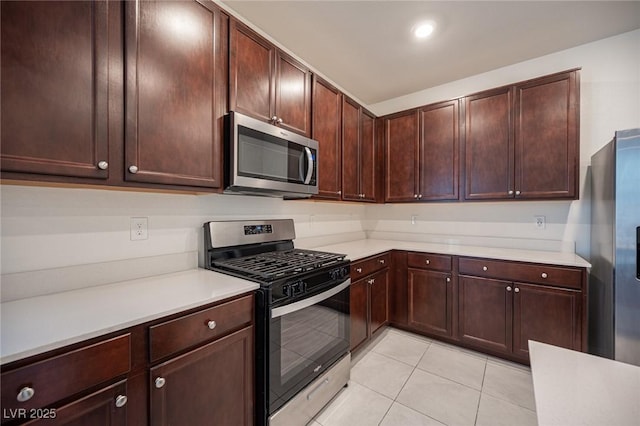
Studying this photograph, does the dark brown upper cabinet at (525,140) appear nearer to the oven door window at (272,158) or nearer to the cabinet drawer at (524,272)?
the cabinet drawer at (524,272)

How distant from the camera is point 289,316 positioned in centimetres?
140

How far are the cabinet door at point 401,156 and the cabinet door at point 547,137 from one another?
904mm

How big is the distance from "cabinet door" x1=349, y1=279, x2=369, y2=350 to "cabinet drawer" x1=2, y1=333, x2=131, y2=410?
59.1 inches

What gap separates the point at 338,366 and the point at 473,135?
2390 mm

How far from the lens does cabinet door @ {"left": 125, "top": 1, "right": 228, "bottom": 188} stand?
1139 millimetres

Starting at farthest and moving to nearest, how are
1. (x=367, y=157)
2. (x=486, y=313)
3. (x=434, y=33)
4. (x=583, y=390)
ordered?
1. (x=367, y=157)
2. (x=486, y=313)
3. (x=434, y=33)
4. (x=583, y=390)

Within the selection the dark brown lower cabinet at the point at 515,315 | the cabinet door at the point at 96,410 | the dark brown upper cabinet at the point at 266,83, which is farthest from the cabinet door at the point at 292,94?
the dark brown lower cabinet at the point at 515,315

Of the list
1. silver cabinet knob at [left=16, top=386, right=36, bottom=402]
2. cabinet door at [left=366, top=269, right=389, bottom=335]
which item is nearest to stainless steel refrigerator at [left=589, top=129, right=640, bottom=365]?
cabinet door at [left=366, top=269, right=389, bottom=335]

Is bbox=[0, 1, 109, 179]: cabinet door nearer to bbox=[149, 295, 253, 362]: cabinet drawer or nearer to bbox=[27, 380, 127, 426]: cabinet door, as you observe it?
bbox=[149, 295, 253, 362]: cabinet drawer

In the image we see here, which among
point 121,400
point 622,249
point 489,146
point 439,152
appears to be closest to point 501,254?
point 622,249

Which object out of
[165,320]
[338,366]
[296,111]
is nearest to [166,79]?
[296,111]

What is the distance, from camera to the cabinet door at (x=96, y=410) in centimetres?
76

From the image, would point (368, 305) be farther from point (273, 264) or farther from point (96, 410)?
point (96, 410)

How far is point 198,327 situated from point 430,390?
5.69ft
